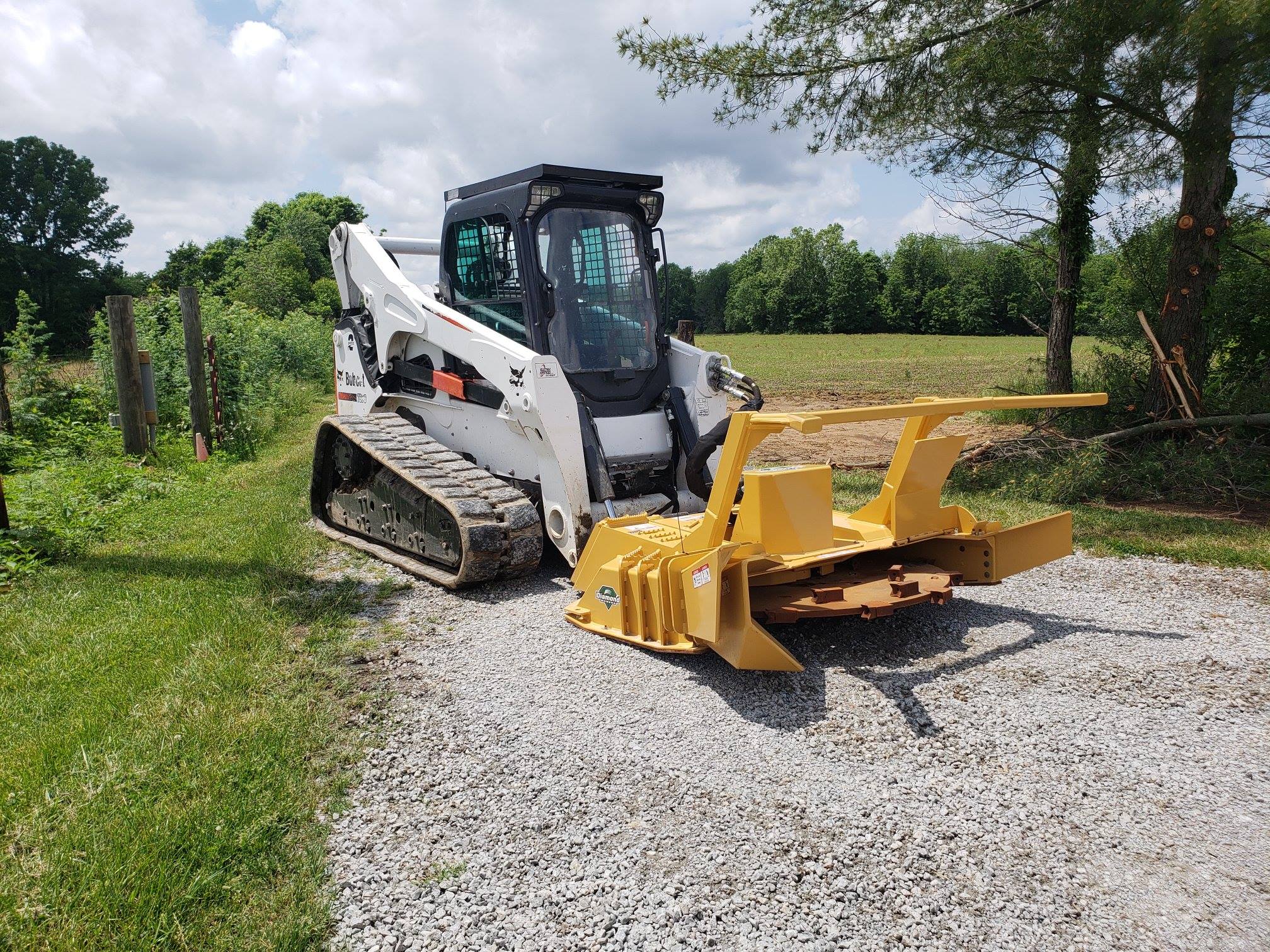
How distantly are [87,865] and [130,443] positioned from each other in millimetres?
8641

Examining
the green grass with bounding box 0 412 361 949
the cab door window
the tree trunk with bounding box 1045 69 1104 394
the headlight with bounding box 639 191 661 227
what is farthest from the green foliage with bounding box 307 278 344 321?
the green grass with bounding box 0 412 361 949

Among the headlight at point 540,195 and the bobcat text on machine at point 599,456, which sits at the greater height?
the headlight at point 540,195

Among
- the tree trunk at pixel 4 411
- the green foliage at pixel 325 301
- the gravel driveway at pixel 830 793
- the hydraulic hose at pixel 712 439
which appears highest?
the green foliage at pixel 325 301

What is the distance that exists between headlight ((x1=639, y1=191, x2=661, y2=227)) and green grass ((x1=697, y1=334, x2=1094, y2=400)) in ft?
19.8

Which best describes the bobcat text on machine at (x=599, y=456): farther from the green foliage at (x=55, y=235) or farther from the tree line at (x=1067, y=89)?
the green foliage at (x=55, y=235)

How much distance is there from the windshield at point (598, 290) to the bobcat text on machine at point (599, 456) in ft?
0.04

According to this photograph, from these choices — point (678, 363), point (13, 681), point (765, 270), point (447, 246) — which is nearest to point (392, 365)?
point (447, 246)

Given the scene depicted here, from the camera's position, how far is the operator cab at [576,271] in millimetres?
5984

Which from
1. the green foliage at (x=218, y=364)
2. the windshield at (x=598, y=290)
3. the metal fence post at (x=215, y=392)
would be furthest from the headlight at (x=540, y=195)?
the metal fence post at (x=215, y=392)

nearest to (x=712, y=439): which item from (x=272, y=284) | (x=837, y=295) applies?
(x=272, y=284)

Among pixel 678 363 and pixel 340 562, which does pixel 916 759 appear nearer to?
pixel 678 363

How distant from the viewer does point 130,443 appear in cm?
1020

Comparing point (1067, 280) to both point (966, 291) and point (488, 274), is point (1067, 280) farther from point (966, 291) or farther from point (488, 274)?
point (966, 291)

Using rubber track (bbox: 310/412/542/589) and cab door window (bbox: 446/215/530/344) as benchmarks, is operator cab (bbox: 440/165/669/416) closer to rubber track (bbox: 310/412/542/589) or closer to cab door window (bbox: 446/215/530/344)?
cab door window (bbox: 446/215/530/344)
